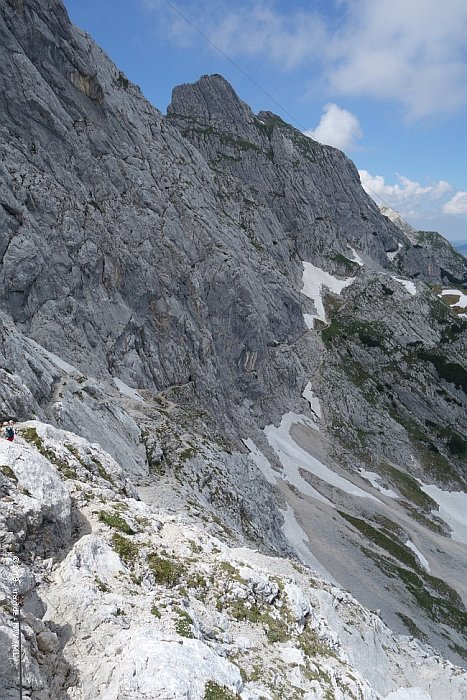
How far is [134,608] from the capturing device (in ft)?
40.4

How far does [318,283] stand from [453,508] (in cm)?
7016

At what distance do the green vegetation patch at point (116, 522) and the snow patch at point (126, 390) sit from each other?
3158 centimetres

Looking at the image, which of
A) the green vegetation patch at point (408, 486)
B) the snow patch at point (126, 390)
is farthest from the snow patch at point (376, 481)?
the snow patch at point (126, 390)

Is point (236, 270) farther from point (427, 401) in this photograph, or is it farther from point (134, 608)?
point (134, 608)

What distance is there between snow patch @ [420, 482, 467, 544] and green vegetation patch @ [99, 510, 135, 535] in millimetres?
67273

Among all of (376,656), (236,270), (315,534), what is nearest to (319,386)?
(236,270)

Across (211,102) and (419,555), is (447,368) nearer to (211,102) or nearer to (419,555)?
(419,555)

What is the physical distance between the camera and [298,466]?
68.2 m

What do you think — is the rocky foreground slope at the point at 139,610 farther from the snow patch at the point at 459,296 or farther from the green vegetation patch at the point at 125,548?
the snow patch at the point at 459,296

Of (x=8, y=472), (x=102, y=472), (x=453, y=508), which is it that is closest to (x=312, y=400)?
(x=453, y=508)

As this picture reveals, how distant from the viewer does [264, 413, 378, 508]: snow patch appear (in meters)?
62.9

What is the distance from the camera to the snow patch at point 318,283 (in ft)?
394

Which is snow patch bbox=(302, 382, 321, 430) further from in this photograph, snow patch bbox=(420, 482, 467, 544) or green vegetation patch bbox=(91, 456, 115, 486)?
green vegetation patch bbox=(91, 456, 115, 486)

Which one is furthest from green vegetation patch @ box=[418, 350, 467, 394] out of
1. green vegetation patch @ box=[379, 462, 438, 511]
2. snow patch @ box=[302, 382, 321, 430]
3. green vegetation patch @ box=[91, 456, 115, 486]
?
green vegetation patch @ box=[91, 456, 115, 486]
